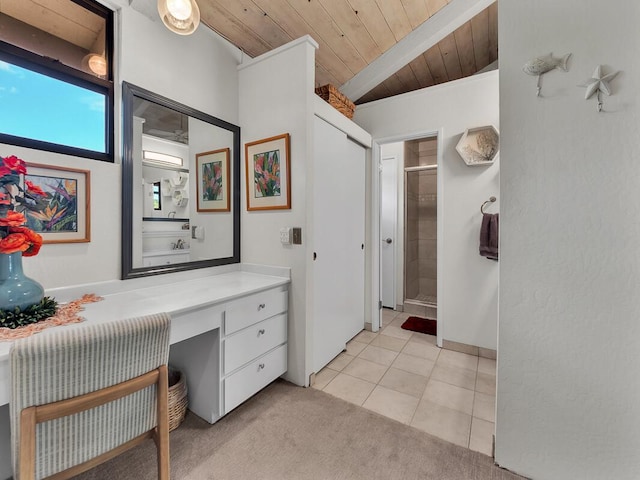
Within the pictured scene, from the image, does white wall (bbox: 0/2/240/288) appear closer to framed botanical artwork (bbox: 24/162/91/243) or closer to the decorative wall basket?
framed botanical artwork (bbox: 24/162/91/243)

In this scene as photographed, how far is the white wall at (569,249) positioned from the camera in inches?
44.0

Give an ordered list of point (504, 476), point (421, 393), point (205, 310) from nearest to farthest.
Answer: point (504, 476) → point (205, 310) → point (421, 393)

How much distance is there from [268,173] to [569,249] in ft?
5.85

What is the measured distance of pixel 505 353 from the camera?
4.39ft

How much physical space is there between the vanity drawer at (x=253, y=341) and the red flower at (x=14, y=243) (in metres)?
0.95

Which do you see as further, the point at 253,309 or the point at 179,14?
the point at 253,309

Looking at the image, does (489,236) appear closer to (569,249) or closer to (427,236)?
(569,249)

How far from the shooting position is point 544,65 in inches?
47.3

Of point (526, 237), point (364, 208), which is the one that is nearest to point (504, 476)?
point (526, 237)

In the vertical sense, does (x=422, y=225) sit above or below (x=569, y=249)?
above

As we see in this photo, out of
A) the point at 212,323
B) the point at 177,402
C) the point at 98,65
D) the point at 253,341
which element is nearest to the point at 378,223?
the point at 253,341

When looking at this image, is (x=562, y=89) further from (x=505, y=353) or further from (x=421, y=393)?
(x=421, y=393)

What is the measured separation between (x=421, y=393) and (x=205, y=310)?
1560 mm

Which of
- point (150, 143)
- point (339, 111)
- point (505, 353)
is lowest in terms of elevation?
point (505, 353)
